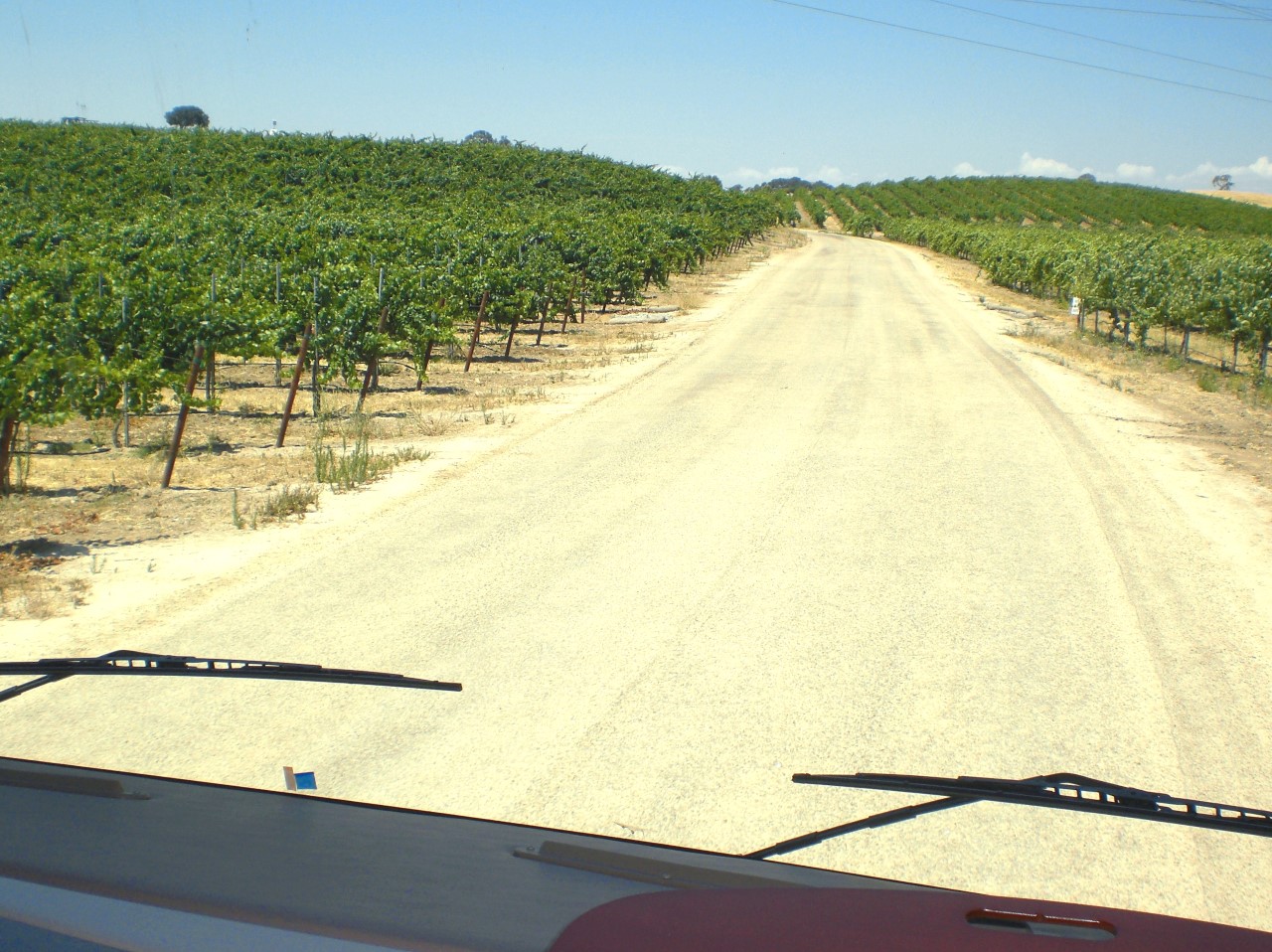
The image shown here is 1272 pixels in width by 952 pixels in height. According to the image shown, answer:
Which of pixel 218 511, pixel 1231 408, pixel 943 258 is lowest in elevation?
pixel 218 511

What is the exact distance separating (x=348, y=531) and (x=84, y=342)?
17.8ft

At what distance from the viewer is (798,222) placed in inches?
3947

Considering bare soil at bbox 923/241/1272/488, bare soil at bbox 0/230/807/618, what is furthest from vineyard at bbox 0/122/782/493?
bare soil at bbox 923/241/1272/488

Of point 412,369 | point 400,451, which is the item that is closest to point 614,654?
point 400,451

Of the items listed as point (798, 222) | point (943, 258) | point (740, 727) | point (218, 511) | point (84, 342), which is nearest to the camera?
point (740, 727)

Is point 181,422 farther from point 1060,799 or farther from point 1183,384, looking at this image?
point 1183,384

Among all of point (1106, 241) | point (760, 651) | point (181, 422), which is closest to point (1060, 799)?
point (760, 651)

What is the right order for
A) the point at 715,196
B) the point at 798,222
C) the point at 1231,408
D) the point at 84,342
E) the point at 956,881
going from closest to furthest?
the point at 956,881 < the point at 84,342 < the point at 1231,408 < the point at 715,196 < the point at 798,222

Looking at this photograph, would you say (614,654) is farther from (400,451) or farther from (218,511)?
(400,451)

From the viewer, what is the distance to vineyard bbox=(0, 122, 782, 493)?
36.2 ft

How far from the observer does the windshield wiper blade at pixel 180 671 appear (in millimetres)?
2510

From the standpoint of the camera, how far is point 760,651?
20.9 feet

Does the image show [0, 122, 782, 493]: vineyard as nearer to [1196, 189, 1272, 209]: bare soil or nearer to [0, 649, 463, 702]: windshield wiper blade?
[0, 649, 463, 702]: windshield wiper blade

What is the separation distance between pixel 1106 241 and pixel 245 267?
36477 mm
